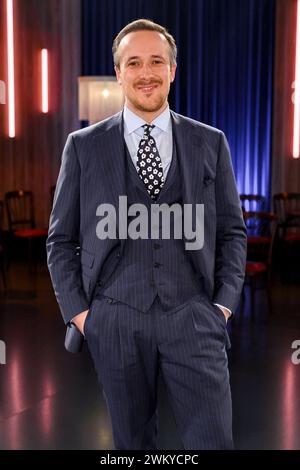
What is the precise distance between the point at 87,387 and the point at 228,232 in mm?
2001

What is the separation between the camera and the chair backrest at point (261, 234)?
5500 mm

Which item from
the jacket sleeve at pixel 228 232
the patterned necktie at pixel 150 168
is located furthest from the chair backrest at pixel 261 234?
the patterned necktie at pixel 150 168

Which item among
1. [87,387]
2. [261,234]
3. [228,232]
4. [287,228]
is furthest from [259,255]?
[228,232]

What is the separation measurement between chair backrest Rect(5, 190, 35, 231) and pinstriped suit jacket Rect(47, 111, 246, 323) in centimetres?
521

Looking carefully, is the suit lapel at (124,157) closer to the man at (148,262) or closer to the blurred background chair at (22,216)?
the man at (148,262)

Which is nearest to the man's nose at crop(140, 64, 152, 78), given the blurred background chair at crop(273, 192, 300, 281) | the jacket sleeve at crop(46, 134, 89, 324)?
the jacket sleeve at crop(46, 134, 89, 324)

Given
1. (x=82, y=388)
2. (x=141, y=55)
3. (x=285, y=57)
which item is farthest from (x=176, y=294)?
A: (x=285, y=57)

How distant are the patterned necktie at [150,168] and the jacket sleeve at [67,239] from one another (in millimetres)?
175

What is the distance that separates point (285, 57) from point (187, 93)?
1.07m

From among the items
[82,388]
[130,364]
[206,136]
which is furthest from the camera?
[82,388]

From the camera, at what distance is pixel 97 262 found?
1.89 metres

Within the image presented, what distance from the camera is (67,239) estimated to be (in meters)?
1.98

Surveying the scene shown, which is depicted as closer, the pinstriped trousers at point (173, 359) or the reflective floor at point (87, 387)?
the pinstriped trousers at point (173, 359)
